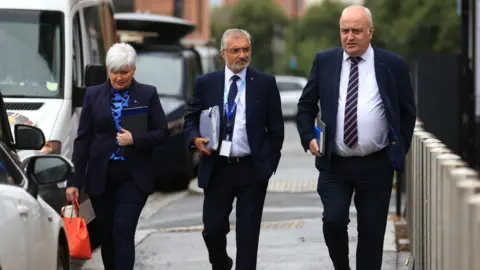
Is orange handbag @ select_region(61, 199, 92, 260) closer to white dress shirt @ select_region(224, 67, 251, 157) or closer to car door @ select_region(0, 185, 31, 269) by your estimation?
white dress shirt @ select_region(224, 67, 251, 157)

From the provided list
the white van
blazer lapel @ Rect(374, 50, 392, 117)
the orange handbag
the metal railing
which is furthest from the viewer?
the white van

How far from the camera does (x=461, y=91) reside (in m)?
16.8

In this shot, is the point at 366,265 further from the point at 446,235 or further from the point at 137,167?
the point at 446,235

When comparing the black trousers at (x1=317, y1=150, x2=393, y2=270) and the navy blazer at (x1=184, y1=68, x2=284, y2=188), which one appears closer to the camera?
the black trousers at (x1=317, y1=150, x2=393, y2=270)

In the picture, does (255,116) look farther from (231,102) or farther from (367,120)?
(367,120)

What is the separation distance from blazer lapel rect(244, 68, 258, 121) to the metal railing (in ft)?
3.59

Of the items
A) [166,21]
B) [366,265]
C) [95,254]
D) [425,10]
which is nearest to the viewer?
[366,265]

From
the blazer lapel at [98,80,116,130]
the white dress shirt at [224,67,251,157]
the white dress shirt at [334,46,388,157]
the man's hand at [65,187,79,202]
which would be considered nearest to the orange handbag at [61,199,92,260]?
the man's hand at [65,187,79,202]

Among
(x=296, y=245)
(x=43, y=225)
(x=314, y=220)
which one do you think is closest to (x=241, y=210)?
(x=43, y=225)

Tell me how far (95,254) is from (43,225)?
195 inches

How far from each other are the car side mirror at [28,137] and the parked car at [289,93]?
134ft

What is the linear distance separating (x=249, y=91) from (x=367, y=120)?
0.93 meters

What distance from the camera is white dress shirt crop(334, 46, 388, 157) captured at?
8273 millimetres

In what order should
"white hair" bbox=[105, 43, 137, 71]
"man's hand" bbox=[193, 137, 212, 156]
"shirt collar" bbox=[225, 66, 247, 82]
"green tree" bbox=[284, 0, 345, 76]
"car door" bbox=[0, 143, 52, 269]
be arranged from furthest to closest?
"green tree" bbox=[284, 0, 345, 76], "shirt collar" bbox=[225, 66, 247, 82], "man's hand" bbox=[193, 137, 212, 156], "white hair" bbox=[105, 43, 137, 71], "car door" bbox=[0, 143, 52, 269]
